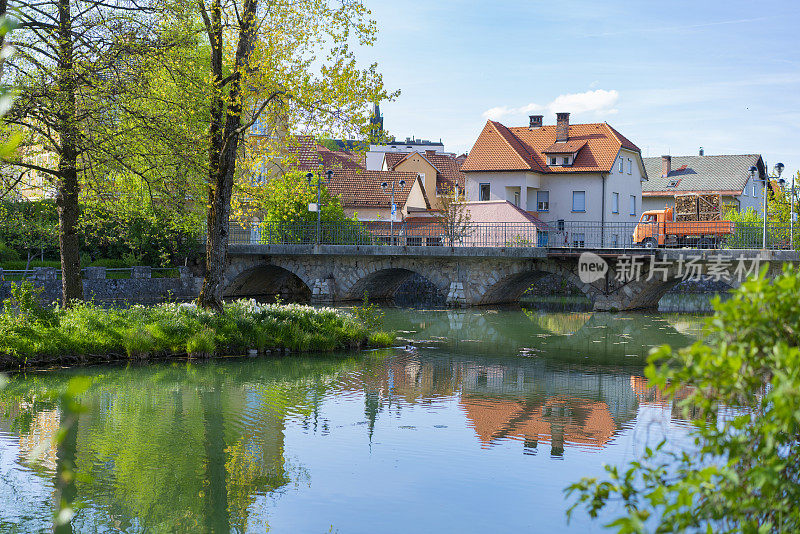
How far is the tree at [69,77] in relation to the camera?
12438 mm

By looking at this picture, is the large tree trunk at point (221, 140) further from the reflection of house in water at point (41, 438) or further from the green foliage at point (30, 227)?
the reflection of house in water at point (41, 438)

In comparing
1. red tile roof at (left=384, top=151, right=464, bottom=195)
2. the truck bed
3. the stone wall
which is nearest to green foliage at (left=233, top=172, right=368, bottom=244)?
the stone wall

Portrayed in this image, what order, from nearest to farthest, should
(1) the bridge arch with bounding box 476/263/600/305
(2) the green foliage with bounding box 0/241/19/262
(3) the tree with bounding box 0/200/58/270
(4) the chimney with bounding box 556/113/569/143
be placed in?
(3) the tree with bounding box 0/200/58/270 → (1) the bridge arch with bounding box 476/263/600/305 → (2) the green foliage with bounding box 0/241/19/262 → (4) the chimney with bounding box 556/113/569/143

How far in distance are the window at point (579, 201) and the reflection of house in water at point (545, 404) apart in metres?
30.5

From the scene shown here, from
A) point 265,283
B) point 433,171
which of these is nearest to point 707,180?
point 433,171

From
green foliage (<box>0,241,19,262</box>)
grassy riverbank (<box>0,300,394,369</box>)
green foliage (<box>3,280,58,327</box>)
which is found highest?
green foliage (<box>0,241,19,262</box>)

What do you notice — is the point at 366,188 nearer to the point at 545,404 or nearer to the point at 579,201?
the point at 579,201

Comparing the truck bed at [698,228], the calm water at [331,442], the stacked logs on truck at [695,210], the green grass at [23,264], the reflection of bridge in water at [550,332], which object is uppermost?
the stacked logs on truck at [695,210]

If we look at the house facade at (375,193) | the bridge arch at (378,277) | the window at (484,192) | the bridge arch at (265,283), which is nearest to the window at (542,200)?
the window at (484,192)

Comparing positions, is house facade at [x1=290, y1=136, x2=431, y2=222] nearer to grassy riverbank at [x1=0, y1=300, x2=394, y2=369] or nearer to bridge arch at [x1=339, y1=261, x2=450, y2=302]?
bridge arch at [x1=339, y1=261, x2=450, y2=302]

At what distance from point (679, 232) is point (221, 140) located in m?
21.2

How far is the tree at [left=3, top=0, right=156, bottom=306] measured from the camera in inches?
490

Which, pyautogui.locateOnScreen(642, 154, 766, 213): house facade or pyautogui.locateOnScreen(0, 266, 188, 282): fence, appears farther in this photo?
pyautogui.locateOnScreen(642, 154, 766, 213): house facade

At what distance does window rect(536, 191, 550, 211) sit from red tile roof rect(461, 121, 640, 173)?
54.9 inches
